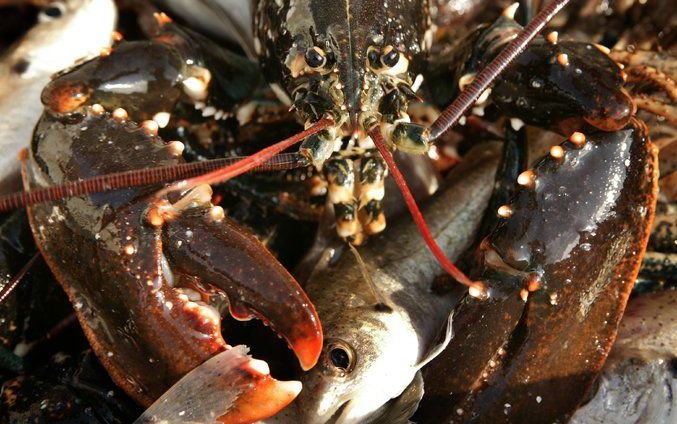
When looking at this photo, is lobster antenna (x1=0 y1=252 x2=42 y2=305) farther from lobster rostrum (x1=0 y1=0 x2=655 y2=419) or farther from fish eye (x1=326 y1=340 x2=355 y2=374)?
fish eye (x1=326 y1=340 x2=355 y2=374)

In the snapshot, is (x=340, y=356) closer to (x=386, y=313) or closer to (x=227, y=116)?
(x=386, y=313)

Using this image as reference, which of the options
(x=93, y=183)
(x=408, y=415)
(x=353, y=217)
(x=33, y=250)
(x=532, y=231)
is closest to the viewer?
(x=93, y=183)

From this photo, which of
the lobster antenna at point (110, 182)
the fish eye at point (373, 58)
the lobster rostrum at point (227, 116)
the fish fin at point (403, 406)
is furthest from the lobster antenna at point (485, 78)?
the fish fin at point (403, 406)

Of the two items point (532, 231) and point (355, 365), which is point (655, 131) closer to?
point (532, 231)

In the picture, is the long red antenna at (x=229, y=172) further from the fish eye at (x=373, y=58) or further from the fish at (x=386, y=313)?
the fish at (x=386, y=313)

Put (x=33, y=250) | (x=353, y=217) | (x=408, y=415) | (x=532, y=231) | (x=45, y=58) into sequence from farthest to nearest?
(x=45, y=58), (x=33, y=250), (x=353, y=217), (x=408, y=415), (x=532, y=231)

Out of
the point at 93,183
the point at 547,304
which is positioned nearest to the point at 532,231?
the point at 547,304

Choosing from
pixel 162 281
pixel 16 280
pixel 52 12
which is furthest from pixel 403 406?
pixel 52 12
